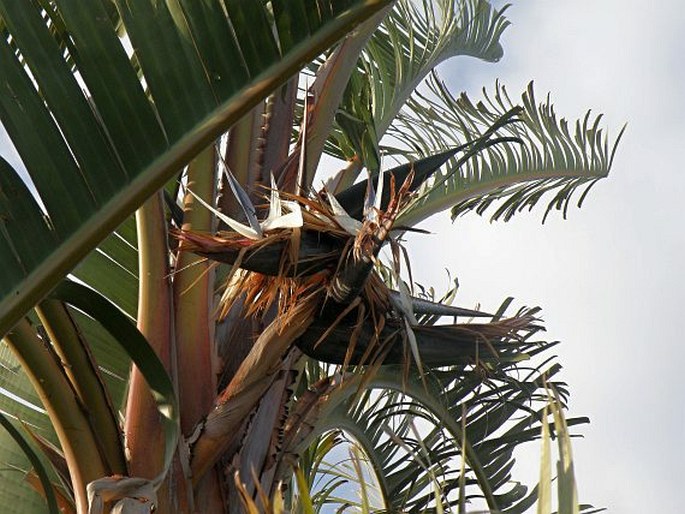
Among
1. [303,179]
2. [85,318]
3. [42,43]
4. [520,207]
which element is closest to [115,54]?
[42,43]

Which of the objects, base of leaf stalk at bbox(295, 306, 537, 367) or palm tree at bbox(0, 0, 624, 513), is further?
base of leaf stalk at bbox(295, 306, 537, 367)

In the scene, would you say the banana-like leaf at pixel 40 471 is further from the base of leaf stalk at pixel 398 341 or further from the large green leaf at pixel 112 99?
the base of leaf stalk at pixel 398 341

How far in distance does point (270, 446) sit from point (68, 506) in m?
0.36

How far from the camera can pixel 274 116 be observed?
80.2 inches

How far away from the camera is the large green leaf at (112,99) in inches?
49.9

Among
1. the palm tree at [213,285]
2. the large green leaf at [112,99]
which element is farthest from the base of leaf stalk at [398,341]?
the large green leaf at [112,99]

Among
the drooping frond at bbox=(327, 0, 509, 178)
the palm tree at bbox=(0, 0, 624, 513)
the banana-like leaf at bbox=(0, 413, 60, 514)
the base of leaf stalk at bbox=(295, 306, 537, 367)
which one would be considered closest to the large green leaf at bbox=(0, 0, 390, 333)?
the palm tree at bbox=(0, 0, 624, 513)

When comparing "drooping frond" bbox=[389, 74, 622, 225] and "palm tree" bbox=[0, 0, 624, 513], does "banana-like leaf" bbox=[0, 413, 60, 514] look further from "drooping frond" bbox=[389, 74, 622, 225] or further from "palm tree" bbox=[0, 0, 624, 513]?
"drooping frond" bbox=[389, 74, 622, 225]

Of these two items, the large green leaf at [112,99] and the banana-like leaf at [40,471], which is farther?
the banana-like leaf at [40,471]

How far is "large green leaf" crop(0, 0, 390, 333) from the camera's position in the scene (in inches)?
49.9

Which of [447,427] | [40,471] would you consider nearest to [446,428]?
[447,427]

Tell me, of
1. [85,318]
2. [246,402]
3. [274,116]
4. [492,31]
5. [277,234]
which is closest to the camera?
[277,234]

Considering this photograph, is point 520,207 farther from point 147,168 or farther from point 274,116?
point 147,168

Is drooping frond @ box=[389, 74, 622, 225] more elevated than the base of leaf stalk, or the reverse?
drooping frond @ box=[389, 74, 622, 225]
